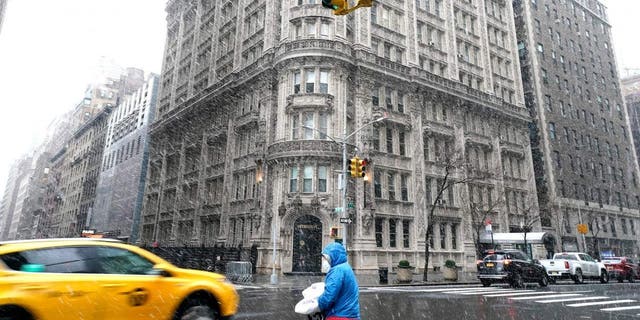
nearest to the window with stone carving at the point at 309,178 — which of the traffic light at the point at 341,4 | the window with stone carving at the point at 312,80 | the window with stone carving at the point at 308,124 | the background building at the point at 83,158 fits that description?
the window with stone carving at the point at 308,124

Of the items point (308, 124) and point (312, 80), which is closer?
point (308, 124)

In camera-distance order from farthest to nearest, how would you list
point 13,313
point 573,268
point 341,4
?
point 573,268 < point 341,4 < point 13,313

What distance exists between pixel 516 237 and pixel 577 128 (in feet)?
92.0

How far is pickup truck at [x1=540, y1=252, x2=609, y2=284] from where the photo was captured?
23.5 m

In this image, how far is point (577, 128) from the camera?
55.5m

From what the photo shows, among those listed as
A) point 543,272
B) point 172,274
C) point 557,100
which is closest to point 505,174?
point 557,100

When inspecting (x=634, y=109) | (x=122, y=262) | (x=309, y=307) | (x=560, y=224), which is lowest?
(x=309, y=307)

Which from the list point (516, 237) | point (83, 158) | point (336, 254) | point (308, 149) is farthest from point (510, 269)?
point (83, 158)

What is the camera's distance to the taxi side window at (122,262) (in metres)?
6.04

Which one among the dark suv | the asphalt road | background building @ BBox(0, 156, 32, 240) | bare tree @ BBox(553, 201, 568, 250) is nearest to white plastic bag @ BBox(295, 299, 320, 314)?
the asphalt road

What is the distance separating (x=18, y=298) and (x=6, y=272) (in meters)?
0.38

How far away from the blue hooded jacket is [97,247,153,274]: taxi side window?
3.36 m

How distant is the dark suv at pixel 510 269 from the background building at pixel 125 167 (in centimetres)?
5153

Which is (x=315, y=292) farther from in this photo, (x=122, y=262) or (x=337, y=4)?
(x=337, y=4)
